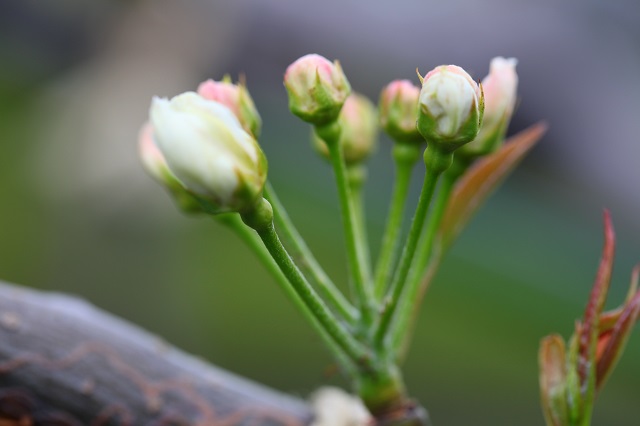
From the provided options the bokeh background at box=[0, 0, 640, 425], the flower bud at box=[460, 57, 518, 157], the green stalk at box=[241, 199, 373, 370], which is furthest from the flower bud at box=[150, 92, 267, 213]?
the bokeh background at box=[0, 0, 640, 425]

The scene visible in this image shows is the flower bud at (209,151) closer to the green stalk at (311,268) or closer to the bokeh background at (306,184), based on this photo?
the green stalk at (311,268)

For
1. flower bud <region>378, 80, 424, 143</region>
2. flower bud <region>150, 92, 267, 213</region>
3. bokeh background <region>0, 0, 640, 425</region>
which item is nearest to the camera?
flower bud <region>150, 92, 267, 213</region>

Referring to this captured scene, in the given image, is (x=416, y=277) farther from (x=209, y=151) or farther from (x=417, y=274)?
(x=209, y=151)

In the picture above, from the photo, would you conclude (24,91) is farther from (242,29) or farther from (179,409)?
(179,409)

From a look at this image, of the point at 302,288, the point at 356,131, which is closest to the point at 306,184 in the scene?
the point at 356,131

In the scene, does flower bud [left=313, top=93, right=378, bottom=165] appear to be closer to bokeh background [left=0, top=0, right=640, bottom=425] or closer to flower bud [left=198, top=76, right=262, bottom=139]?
flower bud [left=198, top=76, right=262, bottom=139]

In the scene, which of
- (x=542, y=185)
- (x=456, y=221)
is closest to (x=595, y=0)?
(x=542, y=185)
